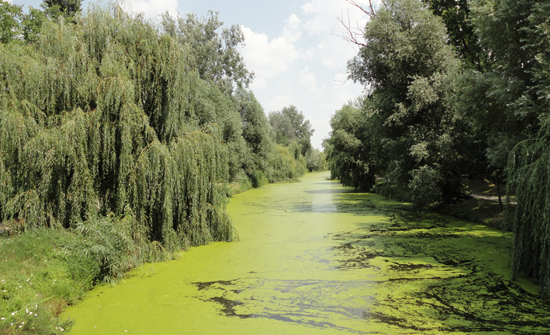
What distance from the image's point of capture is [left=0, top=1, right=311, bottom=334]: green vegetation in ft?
17.3

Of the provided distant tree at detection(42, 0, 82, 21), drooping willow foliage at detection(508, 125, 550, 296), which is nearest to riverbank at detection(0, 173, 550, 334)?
drooping willow foliage at detection(508, 125, 550, 296)

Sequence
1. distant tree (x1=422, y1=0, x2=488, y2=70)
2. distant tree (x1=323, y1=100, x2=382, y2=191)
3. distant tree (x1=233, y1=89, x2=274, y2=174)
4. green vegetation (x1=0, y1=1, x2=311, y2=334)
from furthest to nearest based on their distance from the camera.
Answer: distant tree (x1=233, y1=89, x2=274, y2=174) → distant tree (x1=323, y1=100, x2=382, y2=191) → distant tree (x1=422, y1=0, x2=488, y2=70) → green vegetation (x1=0, y1=1, x2=311, y2=334)

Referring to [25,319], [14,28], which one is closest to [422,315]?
[25,319]

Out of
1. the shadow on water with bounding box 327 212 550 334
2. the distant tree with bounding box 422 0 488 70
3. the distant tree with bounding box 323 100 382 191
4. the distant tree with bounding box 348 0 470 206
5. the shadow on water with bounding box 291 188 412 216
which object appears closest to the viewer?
the shadow on water with bounding box 327 212 550 334

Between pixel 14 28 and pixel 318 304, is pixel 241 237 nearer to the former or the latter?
pixel 318 304

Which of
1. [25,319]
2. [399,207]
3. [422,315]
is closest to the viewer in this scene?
[25,319]

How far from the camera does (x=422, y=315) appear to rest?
4617mm

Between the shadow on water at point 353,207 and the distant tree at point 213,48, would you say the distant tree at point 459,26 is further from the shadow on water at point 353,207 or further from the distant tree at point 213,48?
the distant tree at point 213,48

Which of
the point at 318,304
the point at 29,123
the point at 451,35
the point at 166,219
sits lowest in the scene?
the point at 318,304

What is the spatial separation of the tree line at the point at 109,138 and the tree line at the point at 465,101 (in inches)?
243

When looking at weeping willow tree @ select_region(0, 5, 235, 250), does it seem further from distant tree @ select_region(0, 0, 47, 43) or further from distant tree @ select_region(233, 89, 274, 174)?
distant tree @ select_region(233, 89, 274, 174)

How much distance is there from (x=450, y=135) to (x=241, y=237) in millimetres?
8285

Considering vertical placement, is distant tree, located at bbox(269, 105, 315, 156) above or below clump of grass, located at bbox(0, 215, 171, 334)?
above

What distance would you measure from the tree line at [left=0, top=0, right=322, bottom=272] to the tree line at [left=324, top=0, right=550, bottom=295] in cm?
618
